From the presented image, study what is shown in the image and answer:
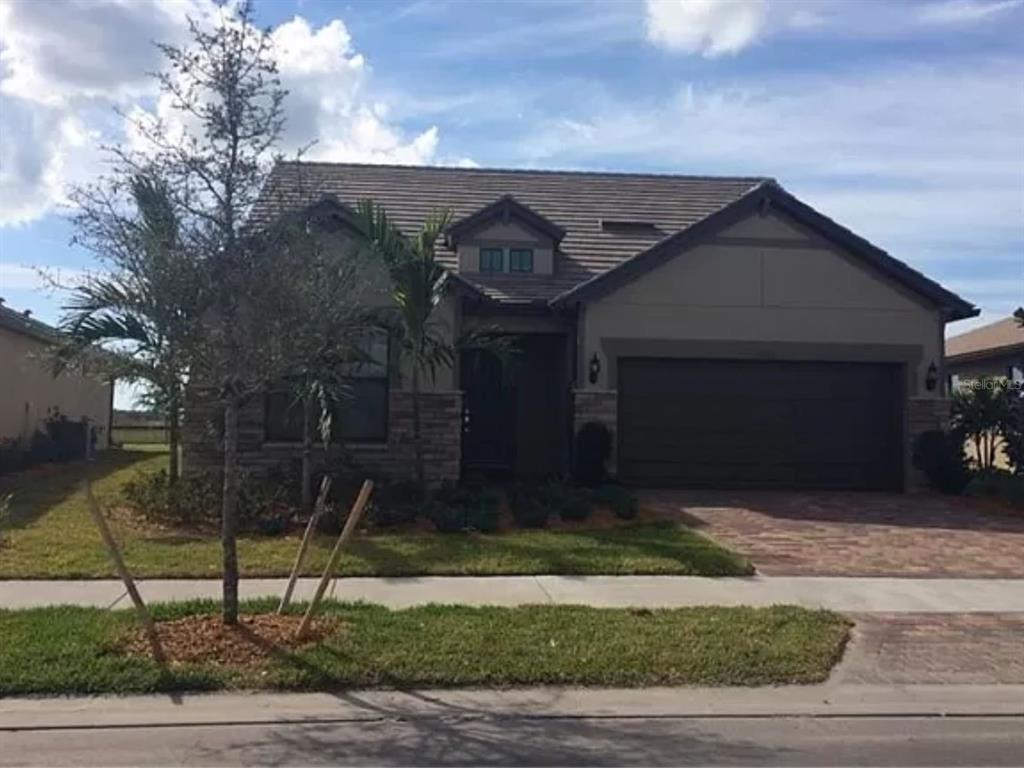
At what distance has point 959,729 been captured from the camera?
7.03 meters

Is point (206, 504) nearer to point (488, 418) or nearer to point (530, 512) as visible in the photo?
point (530, 512)

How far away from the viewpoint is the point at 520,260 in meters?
21.2

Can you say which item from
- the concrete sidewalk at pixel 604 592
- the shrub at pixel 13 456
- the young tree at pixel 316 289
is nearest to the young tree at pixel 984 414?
the concrete sidewalk at pixel 604 592

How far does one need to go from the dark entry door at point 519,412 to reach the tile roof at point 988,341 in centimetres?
1044

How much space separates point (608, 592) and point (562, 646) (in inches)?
89.5

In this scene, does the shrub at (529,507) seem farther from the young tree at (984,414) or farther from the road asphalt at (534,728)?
the young tree at (984,414)

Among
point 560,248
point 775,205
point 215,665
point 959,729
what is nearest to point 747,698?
point 959,729

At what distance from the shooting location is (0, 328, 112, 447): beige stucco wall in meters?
23.2

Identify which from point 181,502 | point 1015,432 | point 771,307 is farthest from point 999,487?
point 181,502

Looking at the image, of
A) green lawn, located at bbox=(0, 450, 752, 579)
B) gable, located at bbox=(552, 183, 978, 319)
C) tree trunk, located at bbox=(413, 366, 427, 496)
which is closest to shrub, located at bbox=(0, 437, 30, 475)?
green lawn, located at bbox=(0, 450, 752, 579)

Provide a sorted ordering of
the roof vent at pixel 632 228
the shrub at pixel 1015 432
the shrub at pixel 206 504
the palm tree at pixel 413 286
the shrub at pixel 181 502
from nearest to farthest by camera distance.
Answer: the shrub at pixel 206 504, the shrub at pixel 181 502, the palm tree at pixel 413 286, the shrub at pixel 1015 432, the roof vent at pixel 632 228

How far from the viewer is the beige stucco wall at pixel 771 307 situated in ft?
64.2

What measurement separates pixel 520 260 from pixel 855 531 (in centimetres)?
868

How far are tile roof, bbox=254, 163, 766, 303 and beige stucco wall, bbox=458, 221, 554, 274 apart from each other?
27 centimetres
